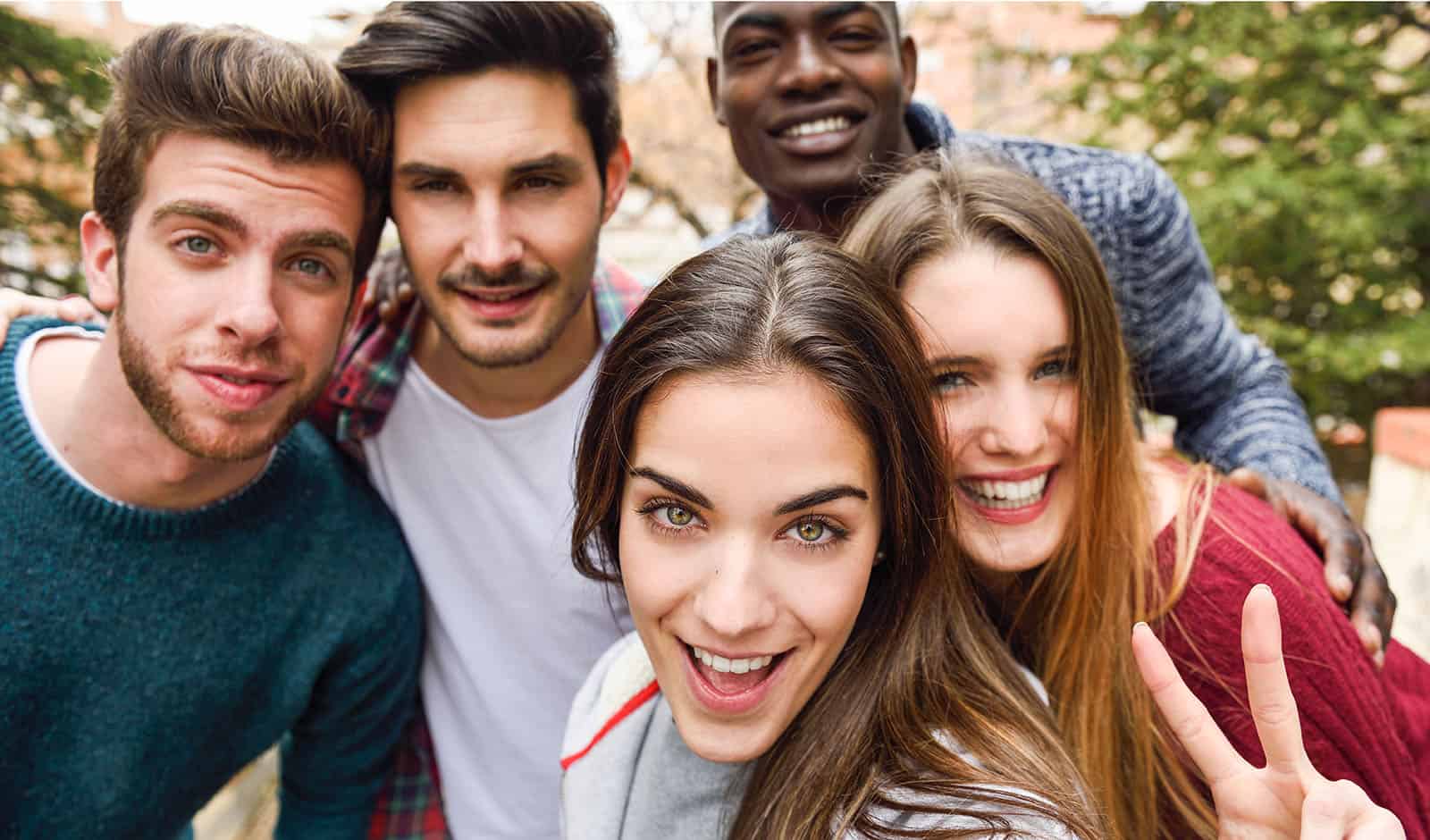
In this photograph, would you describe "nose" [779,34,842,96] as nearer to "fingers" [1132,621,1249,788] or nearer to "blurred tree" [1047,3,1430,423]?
"fingers" [1132,621,1249,788]

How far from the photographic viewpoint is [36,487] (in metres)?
1.97

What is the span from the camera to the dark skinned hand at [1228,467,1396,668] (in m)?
1.93

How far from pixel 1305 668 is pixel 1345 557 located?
0.37 m

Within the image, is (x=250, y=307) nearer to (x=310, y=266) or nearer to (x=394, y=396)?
(x=310, y=266)

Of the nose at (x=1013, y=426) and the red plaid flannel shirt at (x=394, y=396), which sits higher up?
the nose at (x=1013, y=426)

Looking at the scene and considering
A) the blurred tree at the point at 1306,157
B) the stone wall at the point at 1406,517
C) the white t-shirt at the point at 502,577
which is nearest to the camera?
the white t-shirt at the point at 502,577

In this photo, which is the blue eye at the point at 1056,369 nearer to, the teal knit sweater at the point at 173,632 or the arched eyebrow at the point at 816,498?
the arched eyebrow at the point at 816,498

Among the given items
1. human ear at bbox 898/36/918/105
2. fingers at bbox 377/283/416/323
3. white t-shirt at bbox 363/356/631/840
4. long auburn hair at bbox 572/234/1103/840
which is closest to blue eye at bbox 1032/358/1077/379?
long auburn hair at bbox 572/234/1103/840

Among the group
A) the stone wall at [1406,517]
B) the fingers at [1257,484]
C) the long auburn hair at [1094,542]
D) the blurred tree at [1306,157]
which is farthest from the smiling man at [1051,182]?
the blurred tree at [1306,157]

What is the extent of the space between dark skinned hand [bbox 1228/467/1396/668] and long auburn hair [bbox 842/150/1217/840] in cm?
27

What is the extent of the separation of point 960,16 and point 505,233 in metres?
9.39

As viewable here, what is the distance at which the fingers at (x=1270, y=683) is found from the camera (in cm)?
136

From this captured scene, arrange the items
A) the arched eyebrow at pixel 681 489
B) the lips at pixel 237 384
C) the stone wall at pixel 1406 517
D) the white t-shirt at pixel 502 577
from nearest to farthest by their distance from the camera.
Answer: the arched eyebrow at pixel 681 489 → the lips at pixel 237 384 → the white t-shirt at pixel 502 577 → the stone wall at pixel 1406 517

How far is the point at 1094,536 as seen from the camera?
77.5 inches
